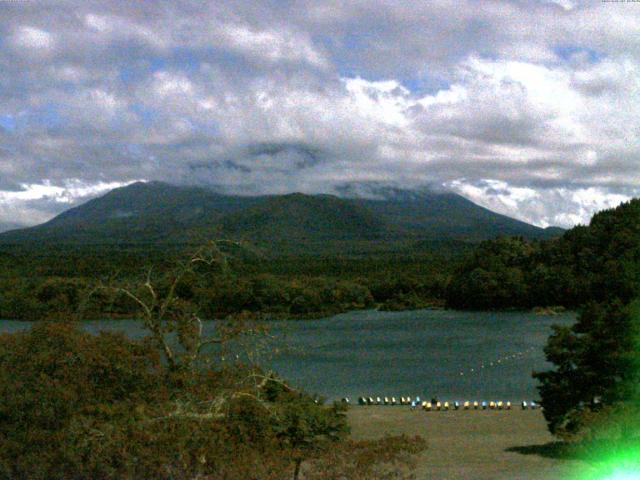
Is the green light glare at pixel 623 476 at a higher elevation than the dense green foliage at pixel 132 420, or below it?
below

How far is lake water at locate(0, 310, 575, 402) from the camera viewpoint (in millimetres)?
35250

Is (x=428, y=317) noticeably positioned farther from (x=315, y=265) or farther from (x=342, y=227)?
(x=342, y=227)

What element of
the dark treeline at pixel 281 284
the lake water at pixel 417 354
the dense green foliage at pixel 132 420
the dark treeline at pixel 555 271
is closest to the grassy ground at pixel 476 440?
the lake water at pixel 417 354

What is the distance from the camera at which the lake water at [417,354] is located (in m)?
35.2

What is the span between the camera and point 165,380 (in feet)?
30.1

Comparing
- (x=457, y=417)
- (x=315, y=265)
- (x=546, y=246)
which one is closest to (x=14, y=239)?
(x=315, y=265)

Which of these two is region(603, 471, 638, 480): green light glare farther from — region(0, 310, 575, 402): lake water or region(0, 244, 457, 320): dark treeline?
region(0, 244, 457, 320): dark treeline

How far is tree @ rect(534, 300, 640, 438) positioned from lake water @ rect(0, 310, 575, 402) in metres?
9.45

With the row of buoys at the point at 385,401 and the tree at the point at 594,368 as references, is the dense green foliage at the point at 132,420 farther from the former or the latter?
the row of buoys at the point at 385,401

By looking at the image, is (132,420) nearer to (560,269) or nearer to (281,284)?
(281,284)

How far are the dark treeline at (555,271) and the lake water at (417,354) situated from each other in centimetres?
344

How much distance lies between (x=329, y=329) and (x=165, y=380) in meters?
52.2

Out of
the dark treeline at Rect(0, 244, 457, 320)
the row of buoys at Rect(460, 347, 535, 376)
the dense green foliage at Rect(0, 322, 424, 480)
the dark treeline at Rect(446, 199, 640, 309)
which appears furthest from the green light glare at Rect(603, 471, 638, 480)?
the dark treeline at Rect(446, 199, 640, 309)

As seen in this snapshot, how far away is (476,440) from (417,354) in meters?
27.8
